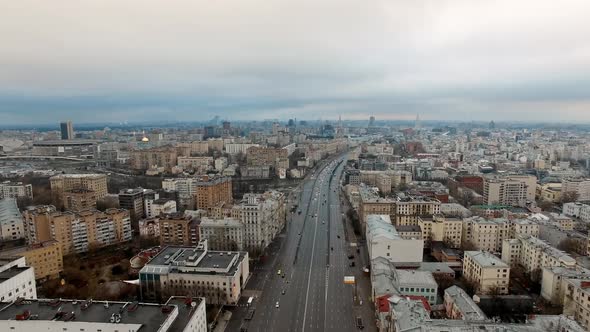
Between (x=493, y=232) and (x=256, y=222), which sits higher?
(x=256, y=222)

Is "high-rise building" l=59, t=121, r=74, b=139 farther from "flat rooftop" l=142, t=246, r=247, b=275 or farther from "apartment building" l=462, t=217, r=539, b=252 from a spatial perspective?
"apartment building" l=462, t=217, r=539, b=252

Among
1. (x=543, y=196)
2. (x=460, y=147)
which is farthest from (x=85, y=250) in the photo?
(x=460, y=147)

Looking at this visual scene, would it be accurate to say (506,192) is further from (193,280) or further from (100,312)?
(100,312)

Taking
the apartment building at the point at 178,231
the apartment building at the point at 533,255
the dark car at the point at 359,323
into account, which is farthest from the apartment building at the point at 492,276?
the apartment building at the point at 178,231

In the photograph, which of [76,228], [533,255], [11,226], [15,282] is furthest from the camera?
[11,226]

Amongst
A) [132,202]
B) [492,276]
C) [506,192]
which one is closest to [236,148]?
[132,202]

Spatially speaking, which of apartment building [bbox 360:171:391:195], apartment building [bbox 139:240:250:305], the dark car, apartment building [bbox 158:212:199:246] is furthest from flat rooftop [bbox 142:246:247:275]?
apartment building [bbox 360:171:391:195]
